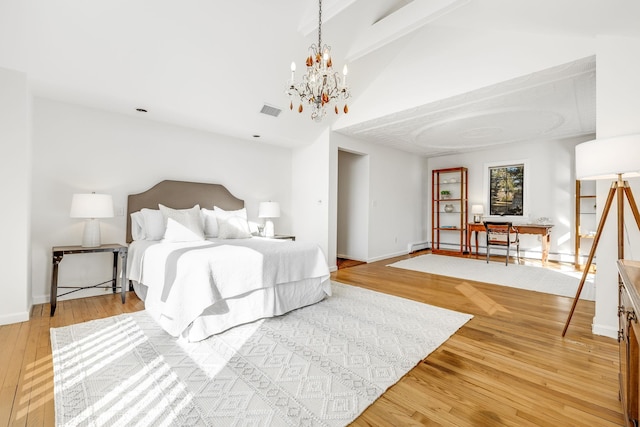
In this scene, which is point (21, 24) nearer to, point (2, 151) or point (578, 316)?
point (2, 151)

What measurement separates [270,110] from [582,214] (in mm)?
6165

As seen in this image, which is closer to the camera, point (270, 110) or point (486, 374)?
point (486, 374)

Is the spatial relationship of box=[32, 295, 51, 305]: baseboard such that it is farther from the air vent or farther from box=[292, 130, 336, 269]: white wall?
box=[292, 130, 336, 269]: white wall

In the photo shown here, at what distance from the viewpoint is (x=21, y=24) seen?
7.95ft

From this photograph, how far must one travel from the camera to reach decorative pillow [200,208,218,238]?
4000 mm

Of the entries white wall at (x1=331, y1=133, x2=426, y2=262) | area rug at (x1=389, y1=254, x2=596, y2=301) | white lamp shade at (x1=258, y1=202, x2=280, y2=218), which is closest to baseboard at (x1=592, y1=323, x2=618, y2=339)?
area rug at (x1=389, y1=254, x2=596, y2=301)

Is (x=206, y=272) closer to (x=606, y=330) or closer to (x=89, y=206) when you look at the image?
(x=89, y=206)

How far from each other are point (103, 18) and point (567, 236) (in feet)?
25.9

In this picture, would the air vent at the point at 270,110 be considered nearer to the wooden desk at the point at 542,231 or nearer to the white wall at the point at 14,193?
the white wall at the point at 14,193

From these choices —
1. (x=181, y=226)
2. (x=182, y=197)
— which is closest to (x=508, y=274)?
(x=181, y=226)

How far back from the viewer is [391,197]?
658 centimetres

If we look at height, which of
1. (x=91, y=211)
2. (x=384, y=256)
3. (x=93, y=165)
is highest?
(x=93, y=165)

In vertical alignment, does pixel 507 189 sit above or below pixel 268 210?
above

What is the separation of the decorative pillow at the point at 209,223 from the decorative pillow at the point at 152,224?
53 centimetres
